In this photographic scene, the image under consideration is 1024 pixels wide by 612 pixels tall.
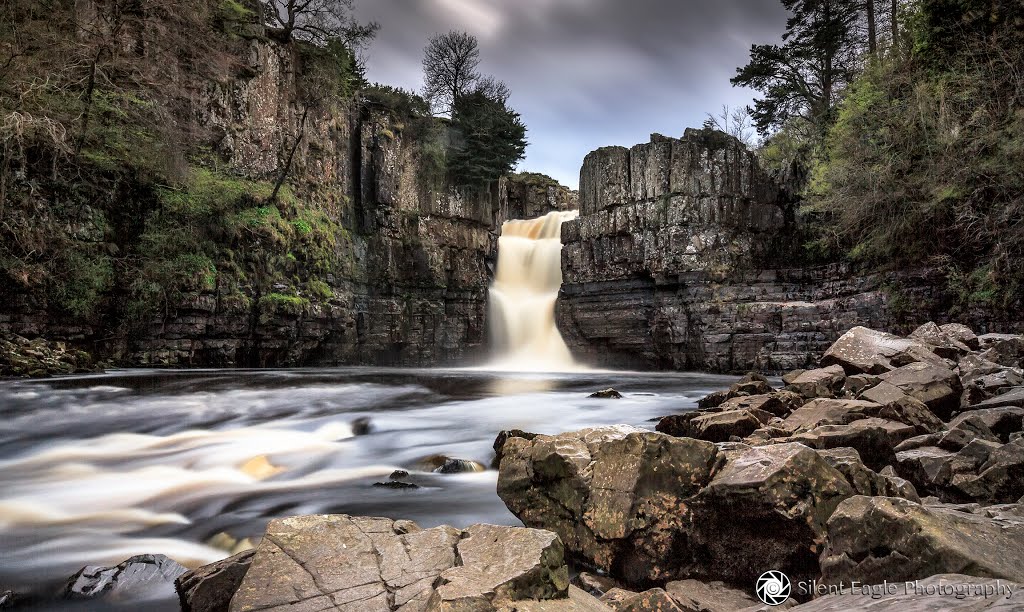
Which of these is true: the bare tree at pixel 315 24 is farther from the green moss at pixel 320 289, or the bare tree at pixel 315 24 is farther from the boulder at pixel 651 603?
the boulder at pixel 651 603

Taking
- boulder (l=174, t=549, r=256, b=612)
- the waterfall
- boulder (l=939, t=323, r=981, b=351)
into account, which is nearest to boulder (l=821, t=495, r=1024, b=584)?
boulder (l=174, t=549, r=256, b=612)

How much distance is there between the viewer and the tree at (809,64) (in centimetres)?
2225

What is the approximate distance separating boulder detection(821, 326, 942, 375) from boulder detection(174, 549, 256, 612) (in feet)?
27.3

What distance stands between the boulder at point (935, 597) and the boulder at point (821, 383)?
5.74 m

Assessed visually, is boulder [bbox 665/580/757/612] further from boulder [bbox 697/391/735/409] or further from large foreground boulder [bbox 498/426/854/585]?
boulder [bbox 697/391/735/409]

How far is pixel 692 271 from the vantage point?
68.5 ft

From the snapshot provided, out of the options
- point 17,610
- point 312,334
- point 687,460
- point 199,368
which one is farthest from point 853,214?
point 199,368

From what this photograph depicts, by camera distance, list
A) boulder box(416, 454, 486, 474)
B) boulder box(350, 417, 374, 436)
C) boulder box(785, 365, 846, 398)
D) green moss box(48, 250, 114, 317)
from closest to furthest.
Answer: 1. boulder box(416, 454, 486, 474)
2. boulder box(785, 365, 846, 398)
3. boulder box(350, 417, 374, 436)
4. green moss box(48, 250, 114, 317)

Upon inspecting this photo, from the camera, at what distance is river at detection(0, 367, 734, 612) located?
416cm

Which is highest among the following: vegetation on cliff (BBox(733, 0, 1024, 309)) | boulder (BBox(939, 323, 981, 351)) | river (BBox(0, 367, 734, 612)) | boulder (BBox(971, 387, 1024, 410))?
vegetation on cliff (BBox(733, 0, 1024, 309))

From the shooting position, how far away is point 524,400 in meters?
11.0

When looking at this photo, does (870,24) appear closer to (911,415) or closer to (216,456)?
(911,415)

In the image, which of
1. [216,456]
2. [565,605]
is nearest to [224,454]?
[216,456]

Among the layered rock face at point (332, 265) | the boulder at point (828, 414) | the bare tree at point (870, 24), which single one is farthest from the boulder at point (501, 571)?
the bare tree at point (870, 24)
